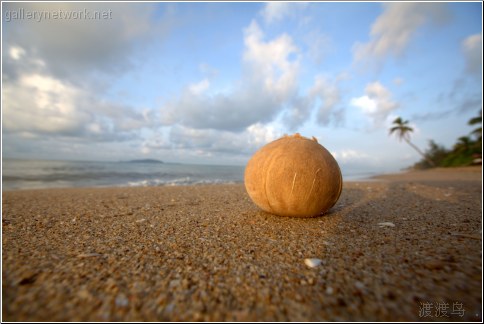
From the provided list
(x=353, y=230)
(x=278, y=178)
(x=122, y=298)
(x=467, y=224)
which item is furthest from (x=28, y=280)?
(x=467, y=224)

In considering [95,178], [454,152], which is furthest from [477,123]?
[95,178]

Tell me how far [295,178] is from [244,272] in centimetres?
187

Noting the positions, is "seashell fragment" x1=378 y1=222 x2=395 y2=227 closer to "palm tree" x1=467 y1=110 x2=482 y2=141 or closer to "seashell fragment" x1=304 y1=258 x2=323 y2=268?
"seashell fragment" x1=304 y1=258 x2=323 y2=268

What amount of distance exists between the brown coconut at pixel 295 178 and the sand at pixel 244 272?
372 mm

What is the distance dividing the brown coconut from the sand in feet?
1.22

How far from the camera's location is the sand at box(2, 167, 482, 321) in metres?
1.57

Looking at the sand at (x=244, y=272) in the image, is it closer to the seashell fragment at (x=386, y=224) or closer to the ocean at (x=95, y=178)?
the seashell fragment at (x=386, y=224)

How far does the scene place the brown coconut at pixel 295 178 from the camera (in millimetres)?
3623

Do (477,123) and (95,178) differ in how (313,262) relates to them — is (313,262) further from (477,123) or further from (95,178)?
(477,123)

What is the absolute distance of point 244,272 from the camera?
2.12 metres

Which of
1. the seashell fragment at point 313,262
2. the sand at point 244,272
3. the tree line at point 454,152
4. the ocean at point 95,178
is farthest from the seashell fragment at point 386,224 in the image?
the tree line at point 454,152

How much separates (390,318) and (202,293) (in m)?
1.35

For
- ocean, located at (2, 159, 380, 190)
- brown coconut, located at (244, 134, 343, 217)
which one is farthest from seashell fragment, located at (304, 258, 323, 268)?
ocean, located at (2, 159, 380, 190)

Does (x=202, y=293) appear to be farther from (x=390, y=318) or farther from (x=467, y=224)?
(x=467, y=224)
